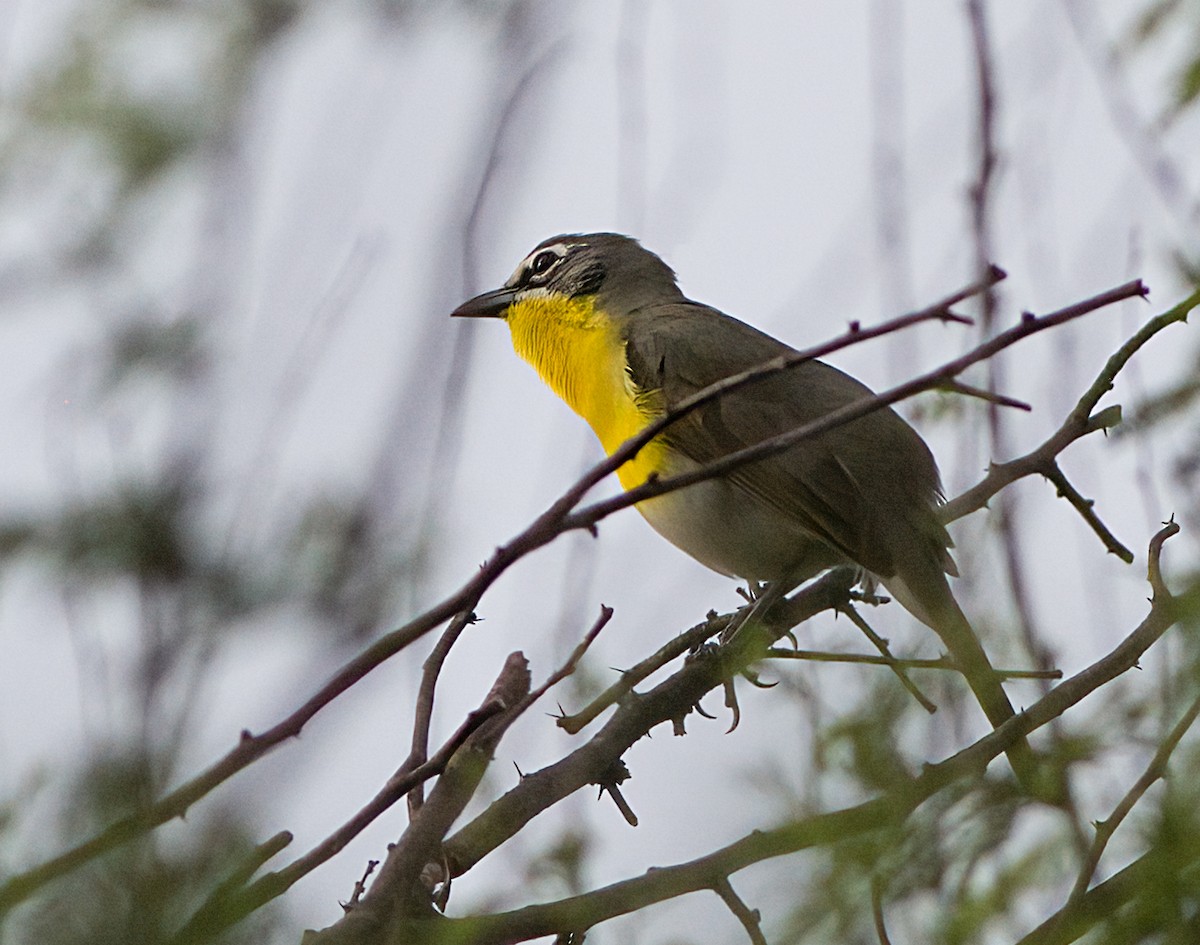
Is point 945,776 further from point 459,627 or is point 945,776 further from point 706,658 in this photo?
point 706,658

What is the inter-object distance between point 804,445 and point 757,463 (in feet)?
1.53

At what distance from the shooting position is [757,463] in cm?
441

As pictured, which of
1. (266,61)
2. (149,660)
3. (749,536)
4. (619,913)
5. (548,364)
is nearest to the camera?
(149,660)

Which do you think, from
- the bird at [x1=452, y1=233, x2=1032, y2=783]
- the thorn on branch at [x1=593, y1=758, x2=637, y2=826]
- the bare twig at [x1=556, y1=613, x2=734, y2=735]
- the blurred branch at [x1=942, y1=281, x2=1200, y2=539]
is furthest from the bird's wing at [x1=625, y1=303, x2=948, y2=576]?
the thorn on branch at [x1=593, y1=758, x2=637, y2=826]

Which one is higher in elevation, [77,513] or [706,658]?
[77,513]

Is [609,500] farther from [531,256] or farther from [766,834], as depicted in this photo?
[531,256]

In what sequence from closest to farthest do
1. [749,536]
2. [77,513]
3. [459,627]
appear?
[459,627], [77,513], [749,536]

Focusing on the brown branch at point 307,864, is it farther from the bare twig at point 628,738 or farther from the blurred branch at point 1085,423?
the blurred branch at point 1085,423

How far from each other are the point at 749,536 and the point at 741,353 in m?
0.83

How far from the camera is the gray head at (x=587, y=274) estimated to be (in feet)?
22.9

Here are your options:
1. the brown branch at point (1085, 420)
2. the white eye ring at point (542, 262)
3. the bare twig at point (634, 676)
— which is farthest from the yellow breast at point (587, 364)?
the brown branch at point (1085, 420)

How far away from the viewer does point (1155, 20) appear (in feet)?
11.4

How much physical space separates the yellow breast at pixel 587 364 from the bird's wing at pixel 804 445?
0.31ft

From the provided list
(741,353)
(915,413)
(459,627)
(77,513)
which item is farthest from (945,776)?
(741,353)
